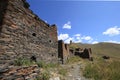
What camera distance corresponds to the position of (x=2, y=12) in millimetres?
6309

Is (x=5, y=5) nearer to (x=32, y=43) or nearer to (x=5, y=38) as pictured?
(x=5, y=38)

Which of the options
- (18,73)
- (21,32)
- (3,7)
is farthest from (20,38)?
(18,73)

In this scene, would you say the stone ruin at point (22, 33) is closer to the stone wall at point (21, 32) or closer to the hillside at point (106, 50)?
the stone wall at point (21, 32)

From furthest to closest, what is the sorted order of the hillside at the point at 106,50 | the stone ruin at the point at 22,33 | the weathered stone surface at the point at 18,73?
1. the hillside at the point at 106,50
2. the stone ruin at the point at 22,33
3. the weathered stone surface at the point at 18,73

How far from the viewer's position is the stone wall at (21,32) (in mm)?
6117

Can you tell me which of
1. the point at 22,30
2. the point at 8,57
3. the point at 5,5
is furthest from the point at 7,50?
the point at 5,5

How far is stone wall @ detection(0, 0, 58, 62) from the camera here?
20.1 feet

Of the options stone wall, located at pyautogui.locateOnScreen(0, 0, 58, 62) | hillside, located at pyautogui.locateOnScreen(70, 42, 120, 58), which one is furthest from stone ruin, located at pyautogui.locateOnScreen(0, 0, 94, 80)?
hillside, located at pyautogui.locateOnScreen(70, 42, 120, 58)

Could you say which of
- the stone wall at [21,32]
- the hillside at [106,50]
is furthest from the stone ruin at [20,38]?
the hillside at [106,50]

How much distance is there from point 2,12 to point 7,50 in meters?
1.87

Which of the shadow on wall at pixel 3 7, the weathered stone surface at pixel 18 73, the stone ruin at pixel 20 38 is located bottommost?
the weathered stone surface at pixel 18 73

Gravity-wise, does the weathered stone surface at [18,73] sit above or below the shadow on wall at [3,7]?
below

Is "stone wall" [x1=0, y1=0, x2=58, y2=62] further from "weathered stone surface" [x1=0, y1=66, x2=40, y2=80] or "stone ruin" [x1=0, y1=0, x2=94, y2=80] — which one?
"weathered stone surface" [x1=0, y1=66, x2=40, y2=80]

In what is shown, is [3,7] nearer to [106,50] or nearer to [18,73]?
[18,73]
